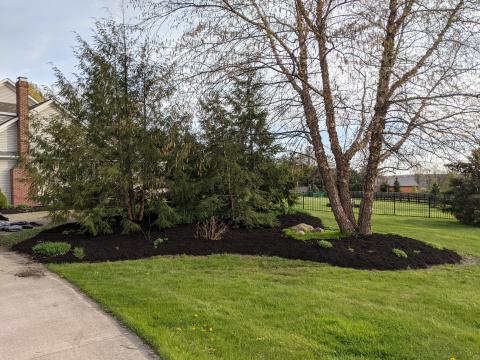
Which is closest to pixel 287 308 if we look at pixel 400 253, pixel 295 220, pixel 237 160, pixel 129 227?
pixel 400 253

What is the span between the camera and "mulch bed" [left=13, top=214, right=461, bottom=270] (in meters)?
7.18

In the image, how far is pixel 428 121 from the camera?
757 cm

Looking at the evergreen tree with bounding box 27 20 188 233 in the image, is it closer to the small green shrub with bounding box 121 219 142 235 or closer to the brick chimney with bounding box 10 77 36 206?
the small green shrub with bounding box 121 219 142 235

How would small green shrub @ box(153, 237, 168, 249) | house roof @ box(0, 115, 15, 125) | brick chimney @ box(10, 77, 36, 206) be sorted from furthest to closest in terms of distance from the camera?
house roof @ box(0, 115, 15, 125) < brick chimney @ box(10, 77, 36, 206) < small green shrub @ box(153, 237, 168, 249)

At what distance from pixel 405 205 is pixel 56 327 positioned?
24.1m

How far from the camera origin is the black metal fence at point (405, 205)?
61.6 feet

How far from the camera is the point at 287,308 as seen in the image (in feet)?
14.5

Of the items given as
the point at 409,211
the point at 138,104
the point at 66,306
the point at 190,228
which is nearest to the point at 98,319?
the point at 66,306

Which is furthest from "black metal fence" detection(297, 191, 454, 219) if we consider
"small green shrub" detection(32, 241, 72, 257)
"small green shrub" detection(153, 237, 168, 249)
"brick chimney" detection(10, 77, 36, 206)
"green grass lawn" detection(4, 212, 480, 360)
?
"brick chimney" detection(10, 77, 36, 206)

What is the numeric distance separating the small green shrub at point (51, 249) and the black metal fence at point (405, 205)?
10067 mm

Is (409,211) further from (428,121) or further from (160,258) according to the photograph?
(160,258)

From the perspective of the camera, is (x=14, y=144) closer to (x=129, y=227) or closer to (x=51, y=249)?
(x=129, y=227)

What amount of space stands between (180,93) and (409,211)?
58.8 ft

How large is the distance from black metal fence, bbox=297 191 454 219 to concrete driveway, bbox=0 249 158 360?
11.7m
